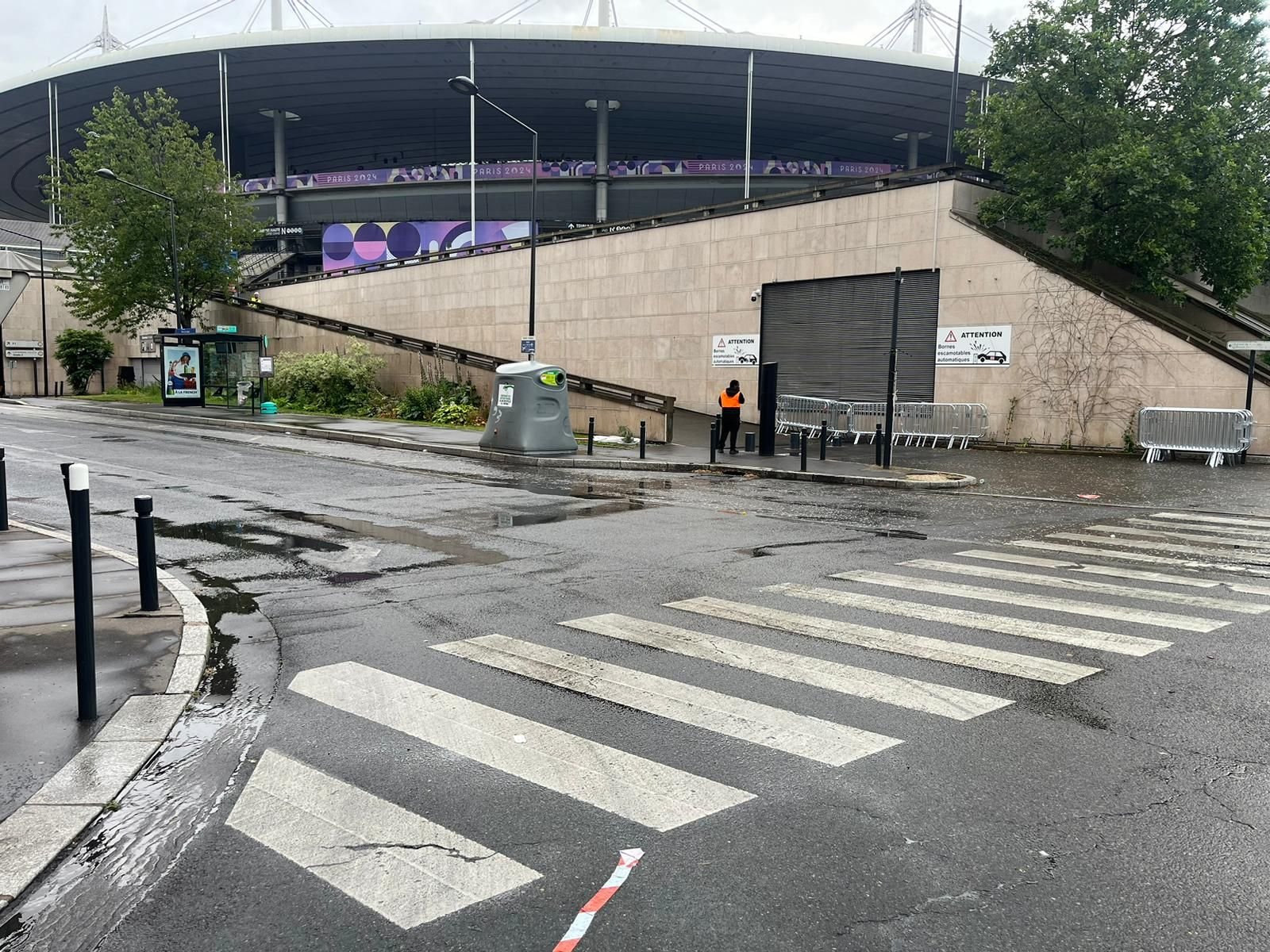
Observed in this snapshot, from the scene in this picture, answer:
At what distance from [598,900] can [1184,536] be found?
11.1 m

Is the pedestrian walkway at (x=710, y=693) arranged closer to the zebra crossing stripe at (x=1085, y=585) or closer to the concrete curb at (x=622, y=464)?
the zebra crossing stripe at (x=1085, y=585)

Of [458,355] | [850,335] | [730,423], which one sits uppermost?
[850,335]

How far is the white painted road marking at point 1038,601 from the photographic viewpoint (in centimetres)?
732

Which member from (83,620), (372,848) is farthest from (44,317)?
(372,848)

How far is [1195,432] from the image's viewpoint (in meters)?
22.0

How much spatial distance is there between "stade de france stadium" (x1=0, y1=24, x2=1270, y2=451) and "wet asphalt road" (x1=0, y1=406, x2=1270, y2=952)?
1845 cm

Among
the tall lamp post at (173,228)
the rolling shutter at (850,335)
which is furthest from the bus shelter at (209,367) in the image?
the rolling shutter at (850,335)

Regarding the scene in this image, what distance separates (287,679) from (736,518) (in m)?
8.11

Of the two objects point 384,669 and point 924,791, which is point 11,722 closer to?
point 384,669

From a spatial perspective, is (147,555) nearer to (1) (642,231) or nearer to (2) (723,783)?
(2) (723,783)

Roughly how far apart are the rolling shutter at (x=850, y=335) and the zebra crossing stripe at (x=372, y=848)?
24.8 metres

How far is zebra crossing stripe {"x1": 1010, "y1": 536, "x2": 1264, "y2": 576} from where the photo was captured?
31.8ft

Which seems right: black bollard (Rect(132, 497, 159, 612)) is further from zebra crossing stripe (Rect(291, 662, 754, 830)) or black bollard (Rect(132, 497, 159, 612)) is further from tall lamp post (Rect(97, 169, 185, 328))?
tall lamp post (Rect(97, 169, 185, 328))

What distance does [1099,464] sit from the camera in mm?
21625
